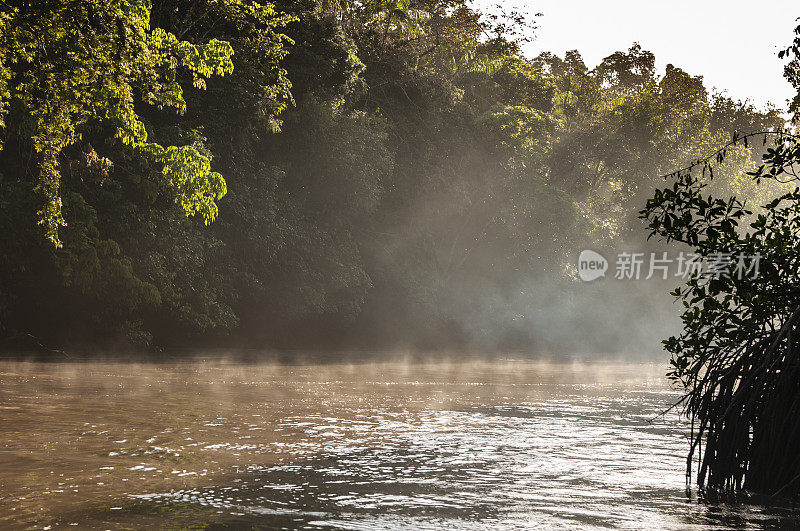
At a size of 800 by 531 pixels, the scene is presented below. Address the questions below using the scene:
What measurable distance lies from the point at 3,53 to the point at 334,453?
8.91 metres

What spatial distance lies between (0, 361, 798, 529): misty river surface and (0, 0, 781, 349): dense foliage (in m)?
5.58

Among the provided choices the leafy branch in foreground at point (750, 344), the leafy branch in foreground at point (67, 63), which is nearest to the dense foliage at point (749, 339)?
the leafy branch in foreground at point (750, 344)

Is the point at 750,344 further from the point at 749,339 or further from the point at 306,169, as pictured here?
the point at 306,169

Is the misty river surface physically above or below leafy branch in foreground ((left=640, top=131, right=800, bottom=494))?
below

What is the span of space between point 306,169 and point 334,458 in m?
23.6

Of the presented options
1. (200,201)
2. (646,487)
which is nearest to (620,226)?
(200,201)

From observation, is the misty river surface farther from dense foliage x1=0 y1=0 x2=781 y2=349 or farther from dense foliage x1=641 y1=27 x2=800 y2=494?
dense foliage x1=0 y1=0 x2=781 y2=349

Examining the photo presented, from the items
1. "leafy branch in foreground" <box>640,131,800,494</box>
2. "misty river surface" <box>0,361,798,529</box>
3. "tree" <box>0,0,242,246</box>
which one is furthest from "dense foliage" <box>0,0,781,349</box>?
"leafy branch in foreground" <box>640,131,800,494</box>

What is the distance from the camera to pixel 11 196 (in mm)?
21641

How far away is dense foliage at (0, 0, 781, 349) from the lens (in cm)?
2012

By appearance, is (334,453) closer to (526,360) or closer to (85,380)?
(85,380)

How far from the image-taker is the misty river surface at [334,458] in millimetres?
7344

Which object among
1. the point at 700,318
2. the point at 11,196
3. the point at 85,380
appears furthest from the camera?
the point at 11,196

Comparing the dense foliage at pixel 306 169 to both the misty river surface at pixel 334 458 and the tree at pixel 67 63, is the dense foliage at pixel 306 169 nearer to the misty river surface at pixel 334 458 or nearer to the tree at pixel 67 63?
the tree at pixel 67 63
